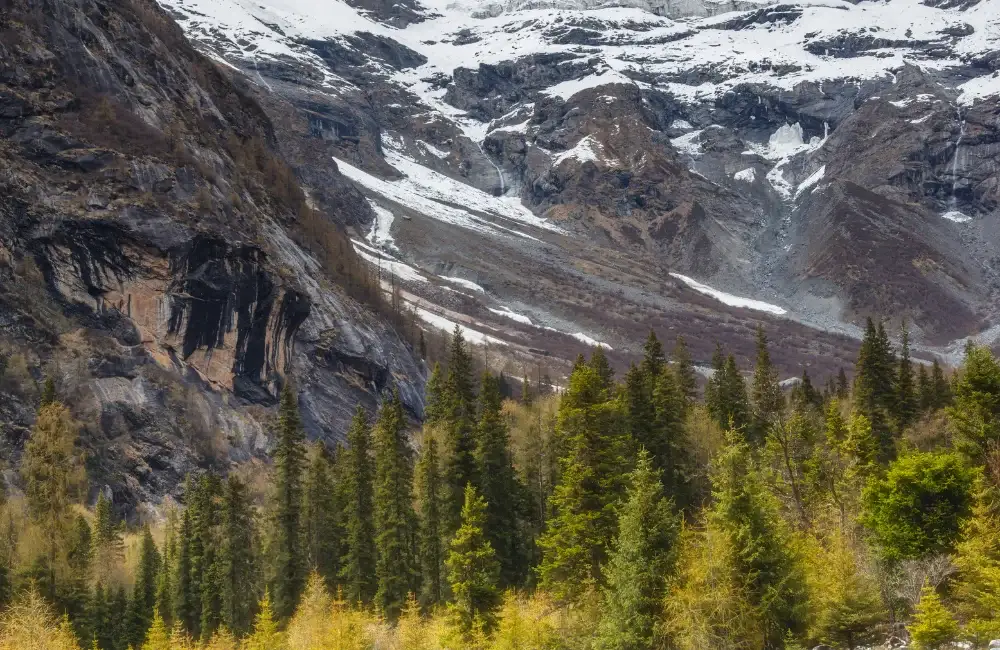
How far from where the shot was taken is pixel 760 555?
26562 mm

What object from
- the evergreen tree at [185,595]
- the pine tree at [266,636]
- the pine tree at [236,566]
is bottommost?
the evergreen tree at [185,595]

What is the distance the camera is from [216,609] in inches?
2083

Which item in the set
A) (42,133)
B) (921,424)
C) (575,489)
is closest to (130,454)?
(42,133)

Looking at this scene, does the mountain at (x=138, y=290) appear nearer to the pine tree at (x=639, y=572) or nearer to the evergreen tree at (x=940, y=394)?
the evergreen tree at (x=940, y=394)

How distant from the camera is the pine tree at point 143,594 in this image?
58031 millimetres

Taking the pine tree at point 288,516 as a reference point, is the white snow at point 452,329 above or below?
below

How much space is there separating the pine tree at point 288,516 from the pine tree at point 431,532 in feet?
23.3

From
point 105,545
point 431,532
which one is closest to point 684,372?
point 431,532

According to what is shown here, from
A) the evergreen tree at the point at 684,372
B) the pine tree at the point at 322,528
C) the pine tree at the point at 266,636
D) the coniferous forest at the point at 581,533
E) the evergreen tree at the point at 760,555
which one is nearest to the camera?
the evergreen tree at the point at 760,555

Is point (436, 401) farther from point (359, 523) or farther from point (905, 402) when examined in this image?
point (905, 402)

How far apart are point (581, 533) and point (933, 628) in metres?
12.8

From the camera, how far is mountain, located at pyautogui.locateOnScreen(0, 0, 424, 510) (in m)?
77.4

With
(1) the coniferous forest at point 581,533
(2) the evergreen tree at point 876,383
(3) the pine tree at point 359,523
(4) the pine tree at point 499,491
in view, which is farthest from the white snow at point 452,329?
(4) the pine tree at point 499,491

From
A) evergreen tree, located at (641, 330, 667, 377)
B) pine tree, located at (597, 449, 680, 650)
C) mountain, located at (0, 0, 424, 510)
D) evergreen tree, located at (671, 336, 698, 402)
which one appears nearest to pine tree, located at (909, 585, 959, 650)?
pine tree, located at (597, 449, 680, 650)
